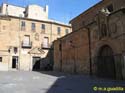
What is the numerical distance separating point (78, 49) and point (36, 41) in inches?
680

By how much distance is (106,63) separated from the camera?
17922 mm

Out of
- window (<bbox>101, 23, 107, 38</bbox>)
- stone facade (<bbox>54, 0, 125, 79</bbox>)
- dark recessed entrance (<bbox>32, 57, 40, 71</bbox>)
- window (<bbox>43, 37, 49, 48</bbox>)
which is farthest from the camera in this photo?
window (<bbox>43, 37, 49, 48</bbox>)

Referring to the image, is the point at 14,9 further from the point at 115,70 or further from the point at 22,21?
the point at 115,70

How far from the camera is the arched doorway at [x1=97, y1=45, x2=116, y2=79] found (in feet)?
55.8

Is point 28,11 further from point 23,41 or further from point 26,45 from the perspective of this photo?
point 26,45

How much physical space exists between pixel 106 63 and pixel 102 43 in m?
1.90

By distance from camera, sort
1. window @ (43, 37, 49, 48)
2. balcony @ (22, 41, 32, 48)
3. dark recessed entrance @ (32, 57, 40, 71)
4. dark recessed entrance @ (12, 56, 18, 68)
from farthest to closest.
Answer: window @ (43, 37, 49, 48) → dark recessed entrance @ (32, 57, 40, 71) → balcony @ (22, 41, 32, 48) → dark recessed entrance @ (12, 56, 18, 68)

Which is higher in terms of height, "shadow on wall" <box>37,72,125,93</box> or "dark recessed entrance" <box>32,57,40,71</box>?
"dark recessed entrance" <box>32,57,40,71</box>

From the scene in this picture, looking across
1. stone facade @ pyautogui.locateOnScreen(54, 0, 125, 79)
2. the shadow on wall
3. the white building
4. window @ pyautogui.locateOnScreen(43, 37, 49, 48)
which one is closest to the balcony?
window @ pyautogui.locateOnScreen(43, 37, 49, 48)

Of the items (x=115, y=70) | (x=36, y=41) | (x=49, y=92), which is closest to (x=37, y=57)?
(x=36, y=41)

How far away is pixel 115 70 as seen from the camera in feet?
53.6

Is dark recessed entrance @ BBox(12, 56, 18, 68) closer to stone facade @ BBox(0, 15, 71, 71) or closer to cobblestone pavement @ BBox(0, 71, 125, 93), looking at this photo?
stone facade @ BBox(0, 15, 71, 71)

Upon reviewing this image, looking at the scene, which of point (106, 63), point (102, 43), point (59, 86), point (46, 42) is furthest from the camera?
point (46, 42)

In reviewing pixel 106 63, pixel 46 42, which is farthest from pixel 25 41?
pixel 106 63
